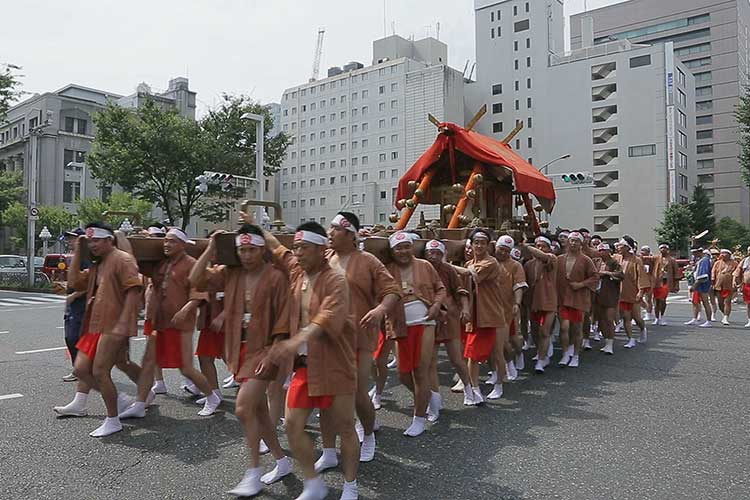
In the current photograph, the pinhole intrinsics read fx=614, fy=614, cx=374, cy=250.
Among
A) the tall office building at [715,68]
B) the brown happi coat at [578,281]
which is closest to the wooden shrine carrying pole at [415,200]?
the brown happi coat at [578,281]

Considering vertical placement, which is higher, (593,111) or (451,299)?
(593,111)

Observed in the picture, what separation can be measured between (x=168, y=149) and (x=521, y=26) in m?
41.8

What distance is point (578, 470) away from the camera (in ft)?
15.1

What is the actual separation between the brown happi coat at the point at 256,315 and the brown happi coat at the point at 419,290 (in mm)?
1517

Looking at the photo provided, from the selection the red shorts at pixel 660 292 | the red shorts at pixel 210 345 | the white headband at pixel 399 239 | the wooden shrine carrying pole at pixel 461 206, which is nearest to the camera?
the white headband at pixel 399 239

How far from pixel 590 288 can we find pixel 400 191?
13.6 feet

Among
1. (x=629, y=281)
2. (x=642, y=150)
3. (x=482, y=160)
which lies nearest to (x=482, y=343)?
(x=482, y=160)

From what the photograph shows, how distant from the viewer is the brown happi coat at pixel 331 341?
152 inches

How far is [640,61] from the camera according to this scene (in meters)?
51.7

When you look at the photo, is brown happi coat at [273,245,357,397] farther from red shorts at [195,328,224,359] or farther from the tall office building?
the tall office building

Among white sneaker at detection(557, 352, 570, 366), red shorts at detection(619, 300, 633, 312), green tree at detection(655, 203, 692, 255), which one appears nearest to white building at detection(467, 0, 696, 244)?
green tree at detection(655, 203, 692, 255)

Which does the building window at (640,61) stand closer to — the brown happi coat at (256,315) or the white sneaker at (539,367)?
the white sneaker at (539,367)

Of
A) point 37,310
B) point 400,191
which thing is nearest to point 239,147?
point 37,310

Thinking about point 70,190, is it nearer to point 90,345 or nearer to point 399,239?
point 90,345
